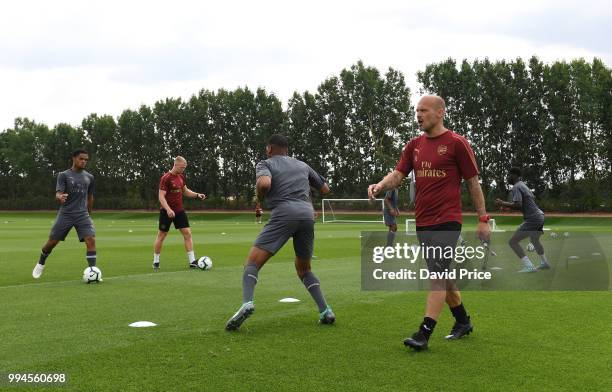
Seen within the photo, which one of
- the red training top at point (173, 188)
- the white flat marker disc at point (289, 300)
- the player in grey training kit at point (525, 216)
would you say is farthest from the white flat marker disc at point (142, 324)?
the player in grey training kit at point (525, 216)

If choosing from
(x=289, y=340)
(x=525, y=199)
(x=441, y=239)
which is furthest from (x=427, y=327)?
(x=525, y=199)

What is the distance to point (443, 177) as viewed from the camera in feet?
17.8

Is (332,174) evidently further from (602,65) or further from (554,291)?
(554,291)

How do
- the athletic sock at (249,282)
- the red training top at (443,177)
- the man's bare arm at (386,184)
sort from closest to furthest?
the red training top at (443,177) → the man's bare arm at (386,184) → the athletic sock at (249,282)

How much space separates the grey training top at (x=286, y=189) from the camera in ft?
21.0

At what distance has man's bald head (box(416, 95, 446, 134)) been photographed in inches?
214

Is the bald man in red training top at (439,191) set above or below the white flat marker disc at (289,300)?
above

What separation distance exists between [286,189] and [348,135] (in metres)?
57.9

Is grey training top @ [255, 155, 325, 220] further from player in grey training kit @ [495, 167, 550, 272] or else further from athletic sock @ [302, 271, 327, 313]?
player in grey training kit @ [495, 167, 550, 272]

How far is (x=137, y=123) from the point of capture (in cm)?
7344

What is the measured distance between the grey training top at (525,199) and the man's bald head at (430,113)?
20.6 feet

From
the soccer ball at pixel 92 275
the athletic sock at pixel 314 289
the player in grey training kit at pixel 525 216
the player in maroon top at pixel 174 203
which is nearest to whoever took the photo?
the athletic sock at pixel 314 289

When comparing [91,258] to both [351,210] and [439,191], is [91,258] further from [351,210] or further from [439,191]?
[351,210]

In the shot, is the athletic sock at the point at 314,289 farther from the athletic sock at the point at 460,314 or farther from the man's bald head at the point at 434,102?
the man's bald head at the point at 434,102
